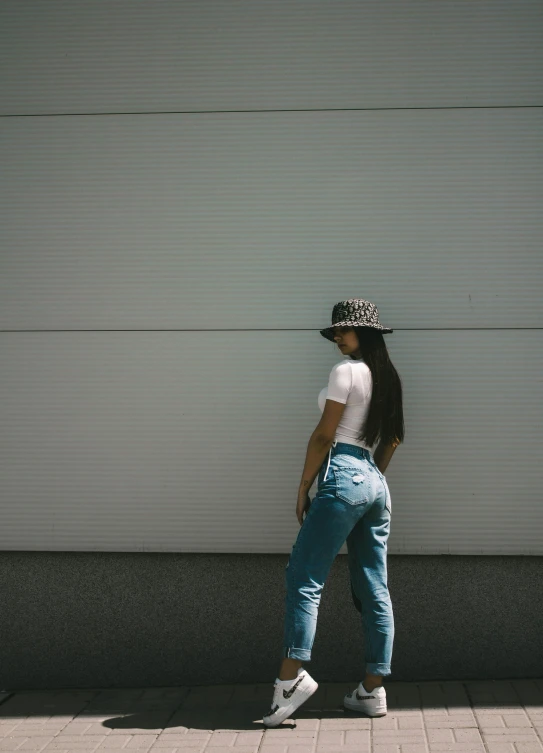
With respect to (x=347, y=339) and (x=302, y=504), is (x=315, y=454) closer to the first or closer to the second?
(x=302, y=504)

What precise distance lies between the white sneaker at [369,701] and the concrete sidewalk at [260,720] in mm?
40

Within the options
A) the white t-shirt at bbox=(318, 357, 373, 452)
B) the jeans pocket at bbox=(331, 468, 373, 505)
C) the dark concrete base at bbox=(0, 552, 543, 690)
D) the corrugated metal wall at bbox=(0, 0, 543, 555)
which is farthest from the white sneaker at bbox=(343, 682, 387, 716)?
the white t-shirt at bbox=(318, 357, 373, 452)

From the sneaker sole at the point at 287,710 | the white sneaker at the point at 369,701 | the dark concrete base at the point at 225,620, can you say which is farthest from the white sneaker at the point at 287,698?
the dark concrete base at the point at 225,620

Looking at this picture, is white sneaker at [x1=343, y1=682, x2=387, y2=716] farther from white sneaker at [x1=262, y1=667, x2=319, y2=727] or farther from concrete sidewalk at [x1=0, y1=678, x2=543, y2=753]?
white sneaker at [x1=262, y1=667, x2=319, y2=727]

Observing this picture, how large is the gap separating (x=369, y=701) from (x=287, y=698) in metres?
0.41

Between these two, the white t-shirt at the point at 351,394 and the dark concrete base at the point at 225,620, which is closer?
the white t-shirt at the point at 351,394

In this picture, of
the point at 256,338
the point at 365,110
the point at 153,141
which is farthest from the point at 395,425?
the point at 153,141

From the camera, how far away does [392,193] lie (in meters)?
4.57

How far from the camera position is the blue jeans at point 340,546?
379 centimetres

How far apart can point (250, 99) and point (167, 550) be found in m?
2.46

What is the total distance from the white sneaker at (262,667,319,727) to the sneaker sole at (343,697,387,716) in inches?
10.9

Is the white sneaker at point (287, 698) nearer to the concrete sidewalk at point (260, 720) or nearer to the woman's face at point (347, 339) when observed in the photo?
the concrete sidewalk at point (260, 720)

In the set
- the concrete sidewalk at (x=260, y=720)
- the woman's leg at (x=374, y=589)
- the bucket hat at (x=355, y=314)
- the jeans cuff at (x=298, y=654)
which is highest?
the bucket hat at (x=355, y=314)

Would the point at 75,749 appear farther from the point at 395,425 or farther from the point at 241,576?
the point at 395,425
